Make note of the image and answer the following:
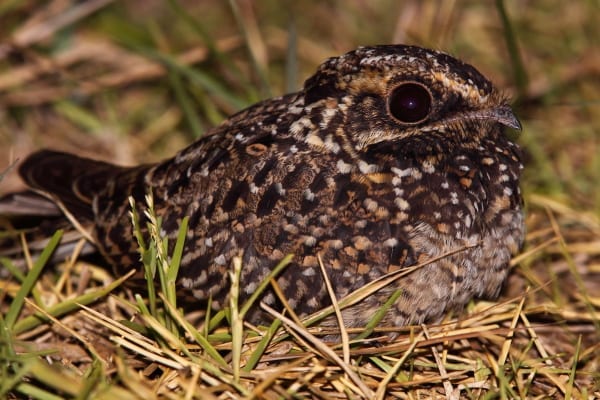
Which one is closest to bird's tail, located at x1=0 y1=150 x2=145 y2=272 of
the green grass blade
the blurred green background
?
the green grass blade

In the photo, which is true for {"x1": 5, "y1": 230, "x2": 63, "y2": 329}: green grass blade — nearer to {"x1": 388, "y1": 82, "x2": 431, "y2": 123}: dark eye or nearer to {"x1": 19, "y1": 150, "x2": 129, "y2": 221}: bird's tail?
{"x1": 19, "y1": 150, "x2": 129, "y2": 221}: bird's tail

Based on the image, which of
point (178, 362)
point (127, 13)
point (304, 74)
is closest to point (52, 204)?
point (178, 362)

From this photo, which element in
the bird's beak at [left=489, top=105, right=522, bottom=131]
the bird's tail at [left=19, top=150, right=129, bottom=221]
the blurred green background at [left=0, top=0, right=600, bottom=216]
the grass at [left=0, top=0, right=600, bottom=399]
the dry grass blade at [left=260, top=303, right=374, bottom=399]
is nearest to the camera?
the dry grass blade at [left=260, top=303, right=374, bottom=399]

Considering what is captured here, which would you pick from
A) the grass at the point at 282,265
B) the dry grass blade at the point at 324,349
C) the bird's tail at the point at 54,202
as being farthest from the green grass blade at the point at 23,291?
the dry grass blade at the point at 324,349

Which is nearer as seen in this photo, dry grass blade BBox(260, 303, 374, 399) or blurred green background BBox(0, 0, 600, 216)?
dry grass blade BBox(260, 303, 374, 399)

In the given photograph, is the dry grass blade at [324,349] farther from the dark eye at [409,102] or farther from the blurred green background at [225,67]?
the blurred green background at [225,67]

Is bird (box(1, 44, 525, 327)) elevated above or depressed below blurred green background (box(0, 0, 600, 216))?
below

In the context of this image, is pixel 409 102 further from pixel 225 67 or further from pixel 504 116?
pixel 225 67

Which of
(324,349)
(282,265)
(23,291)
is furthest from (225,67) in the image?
(324,349)
